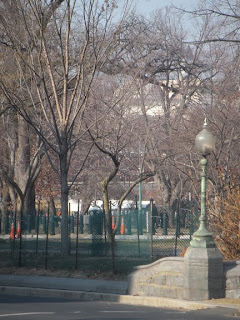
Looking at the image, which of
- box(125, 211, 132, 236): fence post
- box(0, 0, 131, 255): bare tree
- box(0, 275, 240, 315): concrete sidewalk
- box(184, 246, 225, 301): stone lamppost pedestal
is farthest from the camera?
box(125, 211, 132, 236): fence post

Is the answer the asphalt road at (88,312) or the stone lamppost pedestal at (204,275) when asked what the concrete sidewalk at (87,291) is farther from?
the asphalt road at (88,312)

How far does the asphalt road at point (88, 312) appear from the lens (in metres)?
11.6

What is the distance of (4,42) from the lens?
947 inches

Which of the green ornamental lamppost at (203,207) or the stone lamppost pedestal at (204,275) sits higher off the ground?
the green ornamental lamppost at (203,207)

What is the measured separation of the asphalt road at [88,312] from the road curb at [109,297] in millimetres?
341

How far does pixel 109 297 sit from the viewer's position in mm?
15117

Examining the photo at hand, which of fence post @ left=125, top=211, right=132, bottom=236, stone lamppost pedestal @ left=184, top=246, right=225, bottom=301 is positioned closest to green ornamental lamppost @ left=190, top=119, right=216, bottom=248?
stone lamppost pedestal @ left=184, top=246, right=225, bottom=301

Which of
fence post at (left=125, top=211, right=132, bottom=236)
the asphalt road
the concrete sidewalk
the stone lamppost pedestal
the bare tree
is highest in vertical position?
the bare tree

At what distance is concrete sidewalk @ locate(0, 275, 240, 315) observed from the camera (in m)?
13.2

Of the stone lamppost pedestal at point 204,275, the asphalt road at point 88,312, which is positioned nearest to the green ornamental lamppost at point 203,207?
the stone lamppost pedestal at point 204,275

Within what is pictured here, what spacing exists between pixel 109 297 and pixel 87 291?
3.58 ft

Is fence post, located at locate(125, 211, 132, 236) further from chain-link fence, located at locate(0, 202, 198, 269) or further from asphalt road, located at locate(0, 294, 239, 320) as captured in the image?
asphalt road, located at locate(0, 294, 239, 320)

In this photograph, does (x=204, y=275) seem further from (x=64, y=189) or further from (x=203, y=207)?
(x=64, y=189)

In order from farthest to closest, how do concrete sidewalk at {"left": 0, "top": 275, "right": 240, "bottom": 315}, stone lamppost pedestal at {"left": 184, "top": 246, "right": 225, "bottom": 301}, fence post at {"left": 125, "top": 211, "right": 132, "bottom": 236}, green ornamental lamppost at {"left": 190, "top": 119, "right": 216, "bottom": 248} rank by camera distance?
fence post at {"left": 125, "top": 211, "right": 132, "bottom": 236}, green ornamental lamppost at {"left": 190, "top": 119, "right": 216, "bottom": 248}, stone lamppost pedestal at {"left": 184, "top": 246, "right": 225, "bottom": 301}, concrete sidewalk at {"left": 0, "top": 275, "right": 240, "bottom": 315}
